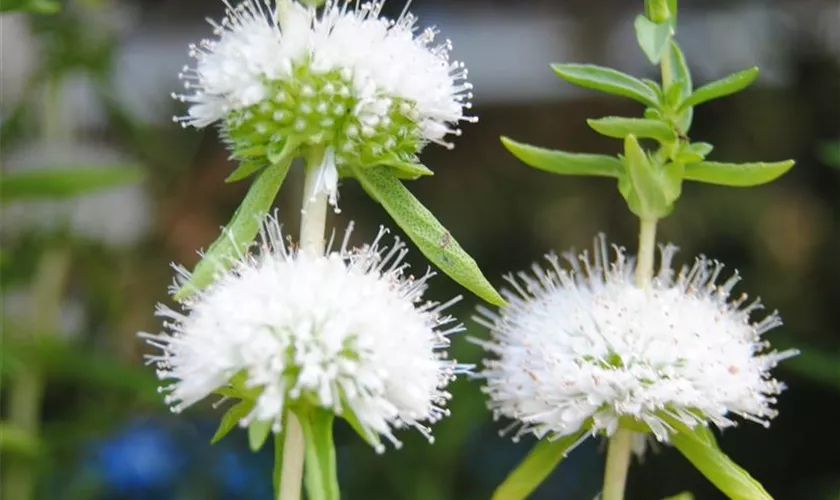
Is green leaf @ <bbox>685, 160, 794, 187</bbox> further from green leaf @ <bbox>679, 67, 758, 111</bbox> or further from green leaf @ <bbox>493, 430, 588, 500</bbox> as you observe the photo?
green leaf @ <bbox>493, 430, 588, 500</bbox>

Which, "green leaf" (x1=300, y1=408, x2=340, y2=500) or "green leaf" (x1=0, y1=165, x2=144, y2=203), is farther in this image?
"green leaf" (x1=0, y1=165, x2=144, y2=203)

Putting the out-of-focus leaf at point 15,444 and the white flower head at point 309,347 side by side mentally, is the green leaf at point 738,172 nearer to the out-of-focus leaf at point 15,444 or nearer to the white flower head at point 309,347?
the white flower head at point 309,347

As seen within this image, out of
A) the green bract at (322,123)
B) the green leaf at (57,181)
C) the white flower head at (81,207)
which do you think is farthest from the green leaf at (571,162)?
the white flower head at (81,207)

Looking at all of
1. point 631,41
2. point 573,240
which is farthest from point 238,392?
point 631,41

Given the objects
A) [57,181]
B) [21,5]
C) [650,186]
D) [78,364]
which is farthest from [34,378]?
[650,186]

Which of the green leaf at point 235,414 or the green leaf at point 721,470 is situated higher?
the green leaf at point 235,414

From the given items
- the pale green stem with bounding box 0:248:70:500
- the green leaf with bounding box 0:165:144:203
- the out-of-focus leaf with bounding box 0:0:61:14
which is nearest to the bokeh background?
the pale green stem with bounding box 0:248:70:500

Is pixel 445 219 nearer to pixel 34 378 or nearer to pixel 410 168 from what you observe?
pixel 34 378
